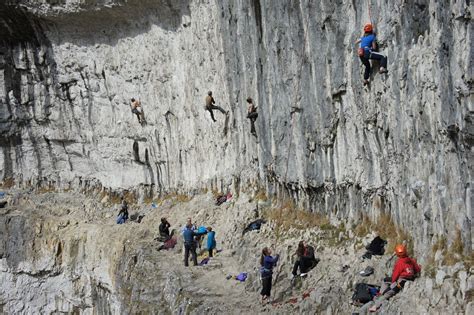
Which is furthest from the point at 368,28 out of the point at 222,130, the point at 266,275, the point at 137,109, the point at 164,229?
the point at 137,109

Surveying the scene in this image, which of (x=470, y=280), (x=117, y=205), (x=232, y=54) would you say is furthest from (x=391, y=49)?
(x=117, y=205)

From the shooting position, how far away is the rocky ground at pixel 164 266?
16250 mm

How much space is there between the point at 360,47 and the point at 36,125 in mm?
26246

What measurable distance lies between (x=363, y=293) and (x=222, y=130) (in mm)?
14786

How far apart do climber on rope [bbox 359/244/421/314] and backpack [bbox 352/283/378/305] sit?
0.58 meters

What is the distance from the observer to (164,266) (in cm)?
2380

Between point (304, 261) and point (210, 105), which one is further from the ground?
point (210, 105)

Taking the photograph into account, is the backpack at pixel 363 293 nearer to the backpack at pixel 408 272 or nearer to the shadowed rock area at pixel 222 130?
the shadowed rock area at pixel 222 130

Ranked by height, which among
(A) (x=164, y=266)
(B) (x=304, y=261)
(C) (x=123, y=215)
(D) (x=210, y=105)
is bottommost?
(A) (x=164, y=266)

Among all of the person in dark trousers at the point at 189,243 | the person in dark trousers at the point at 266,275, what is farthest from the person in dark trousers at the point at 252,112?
the person in dark trousers at the point at 266,275

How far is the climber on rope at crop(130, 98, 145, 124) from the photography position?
3484cm

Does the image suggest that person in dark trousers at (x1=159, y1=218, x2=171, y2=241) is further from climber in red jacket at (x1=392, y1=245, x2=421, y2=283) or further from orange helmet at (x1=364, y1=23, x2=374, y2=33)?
climber in red jacket at (x1=392, y1=245, x2=421, y2=283)

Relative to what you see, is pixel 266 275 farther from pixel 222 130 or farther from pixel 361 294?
pixel 222 130

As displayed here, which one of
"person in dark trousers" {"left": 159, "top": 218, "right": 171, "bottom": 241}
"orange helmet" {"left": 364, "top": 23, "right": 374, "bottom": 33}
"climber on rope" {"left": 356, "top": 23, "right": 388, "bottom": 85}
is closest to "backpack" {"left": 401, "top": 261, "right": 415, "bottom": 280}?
"climber on rope" {"left": 356, "top": 23, "right": 388, "bottom": 85}
